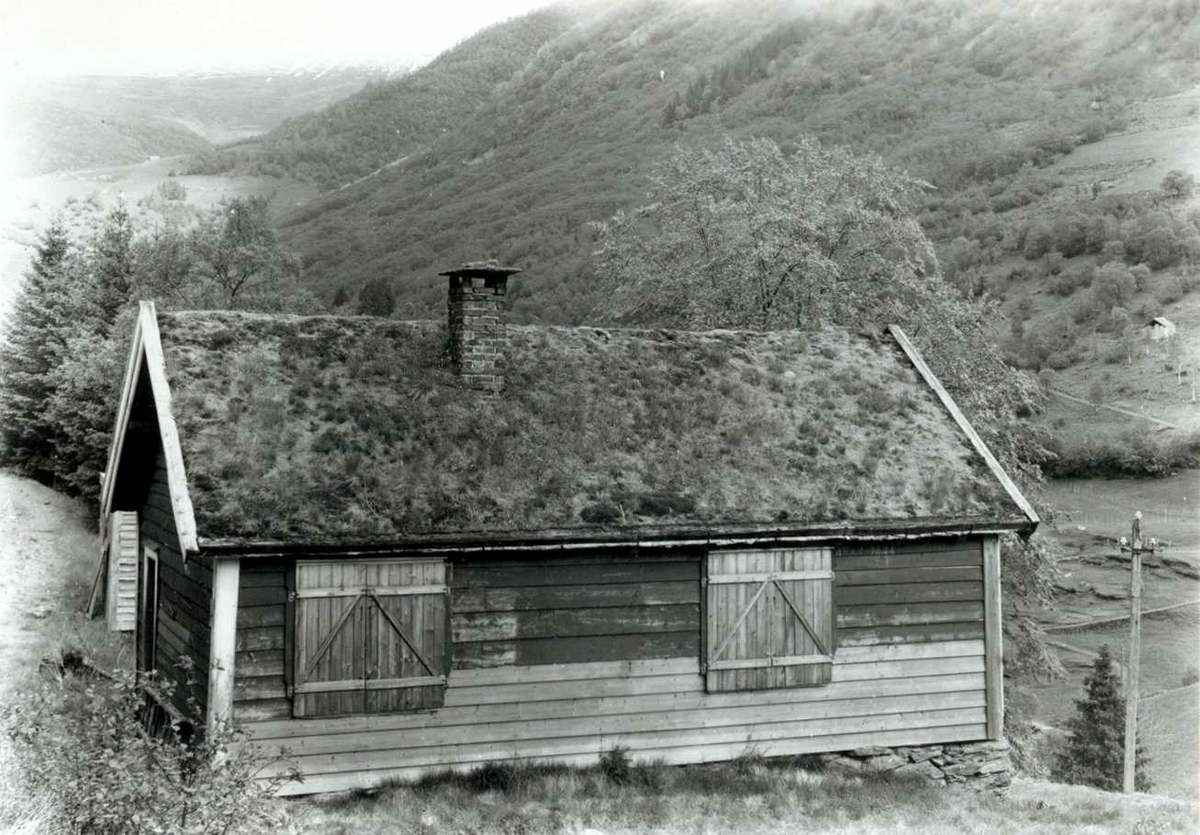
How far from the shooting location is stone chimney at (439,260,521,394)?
13414 mm

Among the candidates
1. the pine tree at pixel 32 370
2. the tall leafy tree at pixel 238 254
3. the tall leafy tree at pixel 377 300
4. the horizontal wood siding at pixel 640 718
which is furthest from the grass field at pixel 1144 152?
the horizontal wood siding at pixel 640 718

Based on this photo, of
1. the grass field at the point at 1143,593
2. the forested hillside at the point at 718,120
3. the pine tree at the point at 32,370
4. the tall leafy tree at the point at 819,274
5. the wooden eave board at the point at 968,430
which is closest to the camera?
the wooden eave board at the point at 968,430

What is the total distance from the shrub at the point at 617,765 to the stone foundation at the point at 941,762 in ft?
8.11

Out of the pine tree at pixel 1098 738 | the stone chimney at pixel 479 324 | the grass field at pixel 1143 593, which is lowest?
the pine tree at pixel 1098 738

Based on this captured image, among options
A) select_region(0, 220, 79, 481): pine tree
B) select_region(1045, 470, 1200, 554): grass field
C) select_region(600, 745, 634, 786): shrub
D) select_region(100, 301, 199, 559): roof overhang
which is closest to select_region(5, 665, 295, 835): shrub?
select_region(100, 301, 199, 559): roof overhang

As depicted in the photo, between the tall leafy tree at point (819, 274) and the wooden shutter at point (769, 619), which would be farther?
the tall leafy tree at point (819, 274)

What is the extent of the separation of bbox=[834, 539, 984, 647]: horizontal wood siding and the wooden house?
0.09 ft

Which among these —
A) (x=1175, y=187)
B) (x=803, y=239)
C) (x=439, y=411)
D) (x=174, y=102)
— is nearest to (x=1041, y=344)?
(x=1175, y=187)

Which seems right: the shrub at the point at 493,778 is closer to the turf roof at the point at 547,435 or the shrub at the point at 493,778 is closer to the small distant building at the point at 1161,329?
the turf roof at the point at 547,435

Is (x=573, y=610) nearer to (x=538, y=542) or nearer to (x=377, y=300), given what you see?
(x=538, y=542)

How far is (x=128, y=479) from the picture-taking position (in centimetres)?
1471

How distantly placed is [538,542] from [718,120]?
112 metres

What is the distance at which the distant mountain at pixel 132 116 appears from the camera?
87.3 m

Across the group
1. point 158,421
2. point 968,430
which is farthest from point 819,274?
point 158,421
